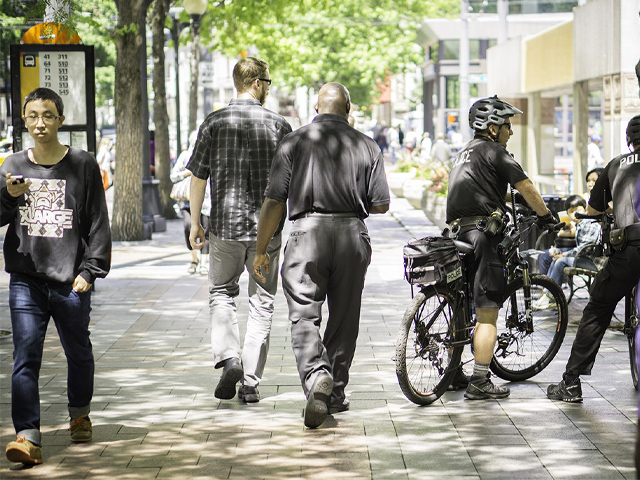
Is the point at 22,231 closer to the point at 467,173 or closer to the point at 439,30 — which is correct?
the point at 467,173

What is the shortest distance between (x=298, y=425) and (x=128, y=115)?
35.7 ft

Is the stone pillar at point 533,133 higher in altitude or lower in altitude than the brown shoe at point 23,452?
higher

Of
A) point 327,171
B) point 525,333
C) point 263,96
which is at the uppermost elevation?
point 263,96

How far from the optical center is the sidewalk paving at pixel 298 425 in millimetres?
5207

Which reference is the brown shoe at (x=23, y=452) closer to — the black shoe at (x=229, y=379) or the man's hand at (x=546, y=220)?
the black shoe at (x=229, y=379)

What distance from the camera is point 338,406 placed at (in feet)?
20.6

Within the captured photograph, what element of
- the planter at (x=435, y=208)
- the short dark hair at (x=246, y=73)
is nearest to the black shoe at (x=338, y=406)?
the short dark hair at (x=246, y=73)

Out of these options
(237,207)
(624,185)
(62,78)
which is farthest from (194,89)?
(624,185)

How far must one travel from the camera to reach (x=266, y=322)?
6609 mm

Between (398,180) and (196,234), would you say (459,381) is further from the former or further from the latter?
(398,180)

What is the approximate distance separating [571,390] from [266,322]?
6.06ft

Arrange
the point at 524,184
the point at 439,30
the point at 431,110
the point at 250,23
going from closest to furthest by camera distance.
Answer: the point at 524,184 < the point at 250,23 < the point at 439,30 < the point at 431,110

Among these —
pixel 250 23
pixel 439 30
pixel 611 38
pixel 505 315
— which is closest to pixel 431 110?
pixel 439 30

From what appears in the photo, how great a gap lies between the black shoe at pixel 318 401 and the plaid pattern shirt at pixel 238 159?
111 cm
